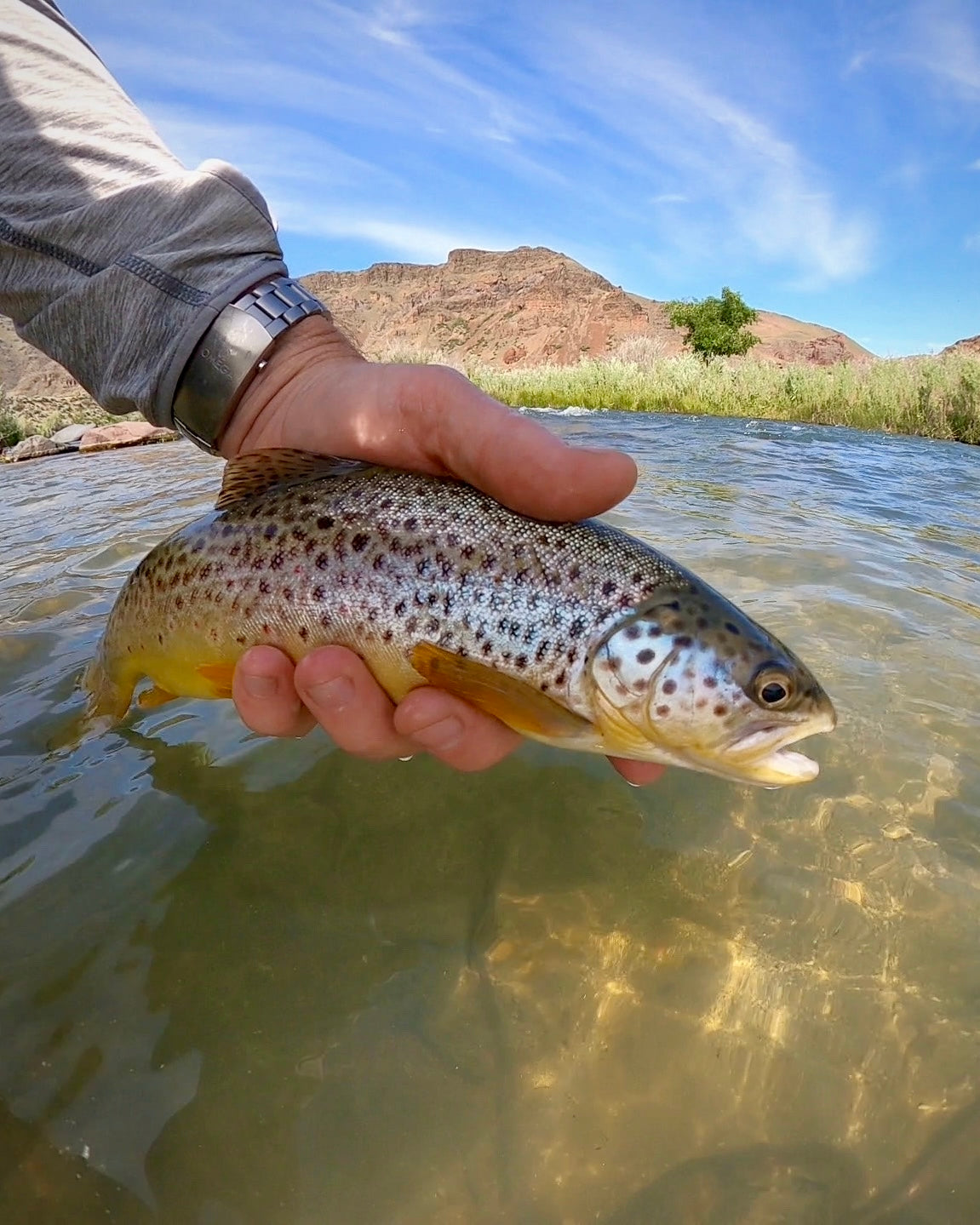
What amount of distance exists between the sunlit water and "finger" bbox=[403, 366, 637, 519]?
1.27m

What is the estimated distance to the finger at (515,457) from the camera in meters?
2.54

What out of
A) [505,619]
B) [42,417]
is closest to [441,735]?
[505,619]

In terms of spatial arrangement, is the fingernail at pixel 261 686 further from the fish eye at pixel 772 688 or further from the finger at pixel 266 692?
the fish eye at pixel 772 688

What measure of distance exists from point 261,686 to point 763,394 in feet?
95.8

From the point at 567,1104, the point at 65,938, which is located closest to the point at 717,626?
the point at 567,1104

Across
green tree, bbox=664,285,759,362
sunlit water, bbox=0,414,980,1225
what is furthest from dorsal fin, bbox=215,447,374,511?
green tree, bbox=664,285,759,362

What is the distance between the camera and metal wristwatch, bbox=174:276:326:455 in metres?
3.41

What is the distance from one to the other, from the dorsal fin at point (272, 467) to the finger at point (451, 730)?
3.27ft

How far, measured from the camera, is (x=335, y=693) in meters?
2.58

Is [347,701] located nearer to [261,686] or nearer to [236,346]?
[261,686]

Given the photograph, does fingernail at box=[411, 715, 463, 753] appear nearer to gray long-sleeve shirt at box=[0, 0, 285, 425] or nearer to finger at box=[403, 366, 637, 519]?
finger at box=[403, 366, 637, 519]

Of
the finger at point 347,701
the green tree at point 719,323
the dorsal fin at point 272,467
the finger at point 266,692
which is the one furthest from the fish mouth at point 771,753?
the green tree at point 719,323

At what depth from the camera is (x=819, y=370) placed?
2802 centimetres

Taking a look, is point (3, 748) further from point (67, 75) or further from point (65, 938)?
point (67, 75)
